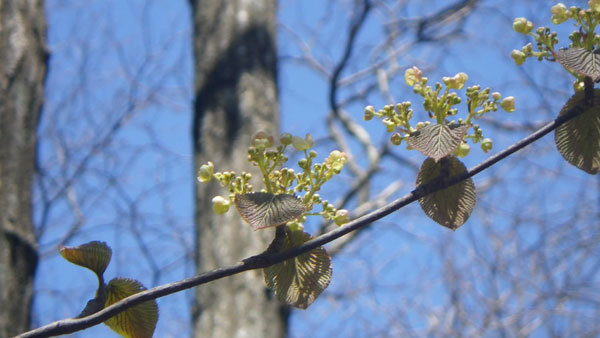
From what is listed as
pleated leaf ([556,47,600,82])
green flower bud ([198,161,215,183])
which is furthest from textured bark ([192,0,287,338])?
pleated leaf ([556,47,600,82])

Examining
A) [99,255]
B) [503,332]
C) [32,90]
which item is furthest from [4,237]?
[503,332]

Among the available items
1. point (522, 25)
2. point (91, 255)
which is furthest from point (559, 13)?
point (91, 255)

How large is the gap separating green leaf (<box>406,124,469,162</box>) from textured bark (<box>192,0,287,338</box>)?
5.02 ft

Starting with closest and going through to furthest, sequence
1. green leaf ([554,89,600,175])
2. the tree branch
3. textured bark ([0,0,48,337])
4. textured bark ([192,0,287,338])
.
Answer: the tree branch → green leaf ([554,89,600,175]) → textured bark ([0,0,48,337]) → textured bark ([192,0,287,338])

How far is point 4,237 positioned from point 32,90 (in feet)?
1.45

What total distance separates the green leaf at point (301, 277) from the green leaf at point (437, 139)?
0.11 metres

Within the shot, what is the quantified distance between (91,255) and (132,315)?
6cm

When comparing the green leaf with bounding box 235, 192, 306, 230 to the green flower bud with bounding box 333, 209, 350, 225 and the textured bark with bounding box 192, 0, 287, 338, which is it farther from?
the textured bark with bounding box 192, 0, 287, 338

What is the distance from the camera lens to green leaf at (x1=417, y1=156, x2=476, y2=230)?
1.75ft

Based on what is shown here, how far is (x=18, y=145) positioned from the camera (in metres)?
1.72

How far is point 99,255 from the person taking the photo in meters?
0.52

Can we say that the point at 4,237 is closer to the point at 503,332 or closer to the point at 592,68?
the point at 592,68

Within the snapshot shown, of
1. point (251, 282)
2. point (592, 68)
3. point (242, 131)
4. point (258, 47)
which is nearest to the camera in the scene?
point (592, 68)

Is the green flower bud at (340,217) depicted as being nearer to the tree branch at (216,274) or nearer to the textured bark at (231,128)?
the tree branch at (216,274)
